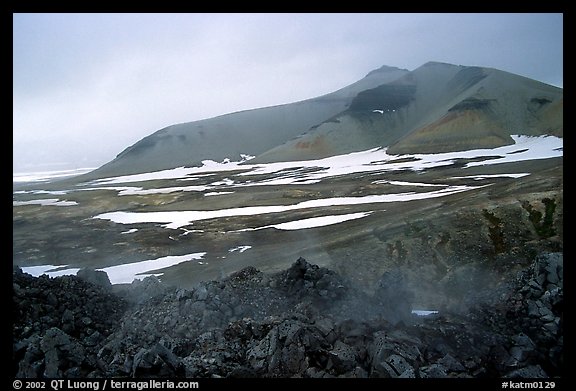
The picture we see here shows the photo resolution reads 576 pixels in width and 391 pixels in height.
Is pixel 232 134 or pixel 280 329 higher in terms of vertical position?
pixel 232 134

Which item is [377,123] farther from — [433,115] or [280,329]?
[280,329]

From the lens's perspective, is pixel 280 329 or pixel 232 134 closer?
pixel 280 329

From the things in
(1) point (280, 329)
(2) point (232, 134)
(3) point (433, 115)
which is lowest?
(1) point (280, 329)

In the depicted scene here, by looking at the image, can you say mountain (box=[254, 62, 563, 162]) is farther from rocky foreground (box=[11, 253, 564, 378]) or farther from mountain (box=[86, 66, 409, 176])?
rocky foreground (box=[11, 253, 564, 378])

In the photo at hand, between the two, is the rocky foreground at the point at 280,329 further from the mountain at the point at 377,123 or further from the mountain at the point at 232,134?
the mountain at the point at 232,134

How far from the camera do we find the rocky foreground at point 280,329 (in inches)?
131

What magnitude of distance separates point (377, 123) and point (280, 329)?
22.1 m

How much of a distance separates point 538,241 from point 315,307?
3.29 meters

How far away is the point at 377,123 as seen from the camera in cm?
2405

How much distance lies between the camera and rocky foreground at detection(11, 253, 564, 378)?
10.9 feet

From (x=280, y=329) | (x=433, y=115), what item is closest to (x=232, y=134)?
(x=280, y=329)

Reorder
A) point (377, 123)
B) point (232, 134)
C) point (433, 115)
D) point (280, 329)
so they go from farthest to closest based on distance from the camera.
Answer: point (433, 115) → point (377, 123) → point (232, 134) → point (280, 329)

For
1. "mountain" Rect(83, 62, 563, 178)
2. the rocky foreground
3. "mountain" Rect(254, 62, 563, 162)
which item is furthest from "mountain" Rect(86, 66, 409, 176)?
the rocky foreground

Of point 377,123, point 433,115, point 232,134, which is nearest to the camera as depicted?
point 232,134
